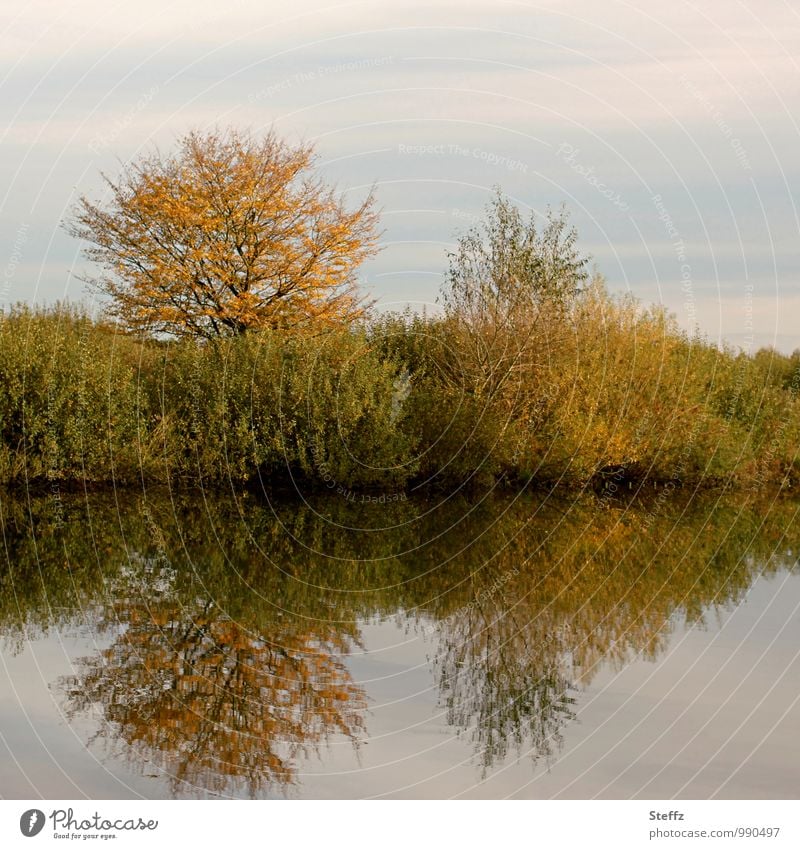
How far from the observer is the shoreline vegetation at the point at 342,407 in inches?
1097

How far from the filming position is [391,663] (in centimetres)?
1288

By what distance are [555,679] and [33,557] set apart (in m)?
9.62

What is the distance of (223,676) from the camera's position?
11766 mm

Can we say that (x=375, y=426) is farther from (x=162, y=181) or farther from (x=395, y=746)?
(x=395, y=746)

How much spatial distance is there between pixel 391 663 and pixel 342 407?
53.9 feet

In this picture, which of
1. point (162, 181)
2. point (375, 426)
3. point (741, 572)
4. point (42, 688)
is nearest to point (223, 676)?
point (42, 688)

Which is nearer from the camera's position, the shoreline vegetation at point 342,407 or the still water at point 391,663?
the still water at point 391,663
